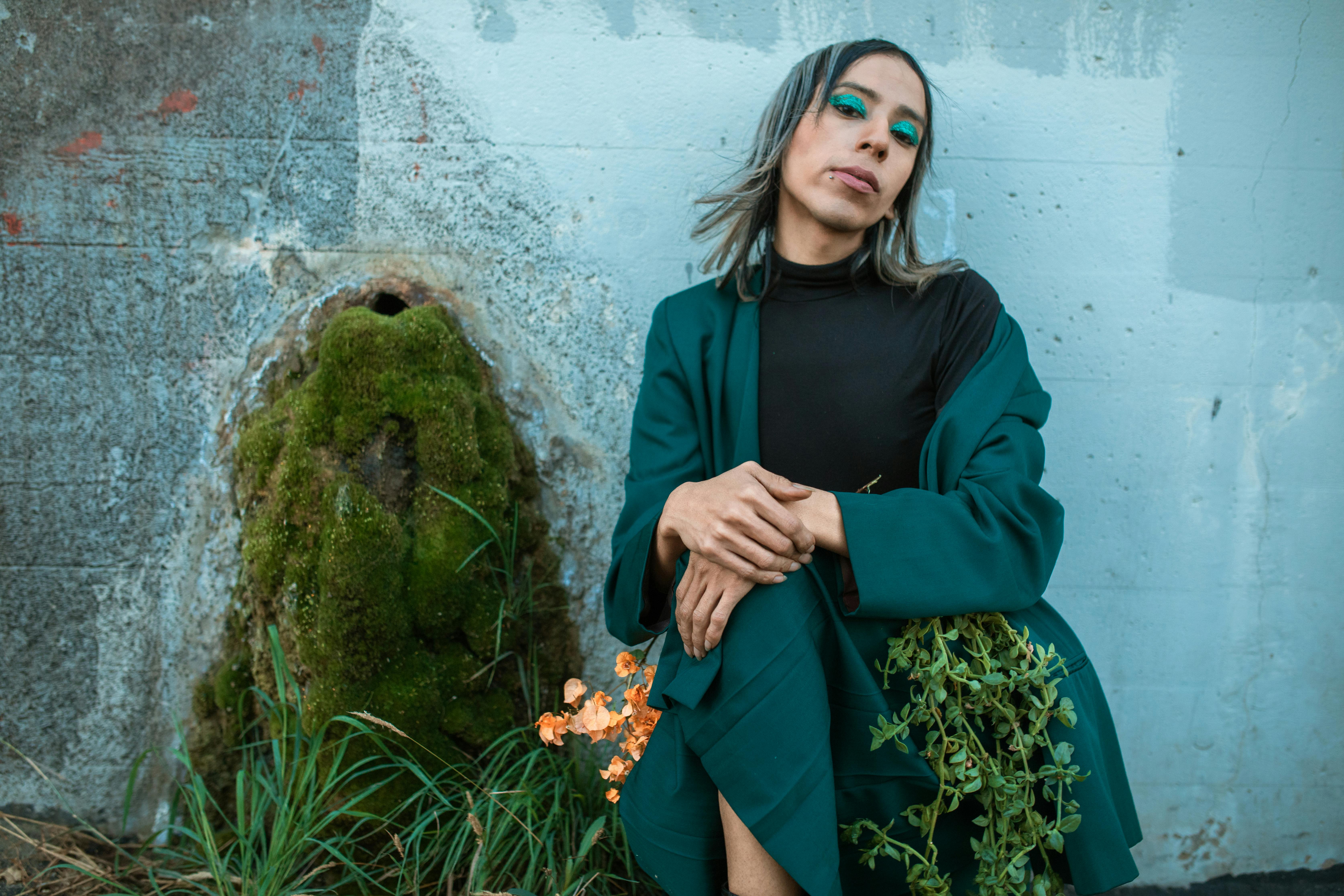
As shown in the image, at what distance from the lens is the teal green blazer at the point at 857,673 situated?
49.5 inches

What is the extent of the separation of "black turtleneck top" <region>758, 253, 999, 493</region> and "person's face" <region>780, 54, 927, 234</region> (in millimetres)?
124

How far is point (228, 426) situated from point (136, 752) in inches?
33.5

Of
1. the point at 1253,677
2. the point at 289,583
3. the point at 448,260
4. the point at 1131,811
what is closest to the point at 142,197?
the point at 448,260

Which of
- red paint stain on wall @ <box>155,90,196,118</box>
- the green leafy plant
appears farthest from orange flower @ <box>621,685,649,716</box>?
red paint stain on wall @ <box>155,90,196,118</box>

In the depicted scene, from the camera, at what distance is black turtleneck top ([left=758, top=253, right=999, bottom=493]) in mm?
1579

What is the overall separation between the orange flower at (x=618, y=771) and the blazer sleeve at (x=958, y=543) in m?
0.65

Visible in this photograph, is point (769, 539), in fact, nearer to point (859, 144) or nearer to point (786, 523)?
point (786, 523)

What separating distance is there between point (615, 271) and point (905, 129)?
0.79 meters

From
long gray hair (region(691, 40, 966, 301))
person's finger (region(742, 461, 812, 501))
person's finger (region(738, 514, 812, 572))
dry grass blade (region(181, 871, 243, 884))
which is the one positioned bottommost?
dry grass blade (region(181, 871, 243, 884))

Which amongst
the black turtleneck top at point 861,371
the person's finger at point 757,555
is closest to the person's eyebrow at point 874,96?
the black turtleneck top at point 861,371

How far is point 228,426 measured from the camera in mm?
2025

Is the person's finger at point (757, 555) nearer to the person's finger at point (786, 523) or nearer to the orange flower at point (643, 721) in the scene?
the person's finger at point (786, 523)

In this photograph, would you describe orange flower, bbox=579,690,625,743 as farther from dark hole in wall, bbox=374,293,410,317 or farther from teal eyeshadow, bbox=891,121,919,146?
teal eyeshadow, bbox=891,121,919,146

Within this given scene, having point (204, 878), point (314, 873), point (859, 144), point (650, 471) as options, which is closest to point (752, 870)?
point (650, 471)
